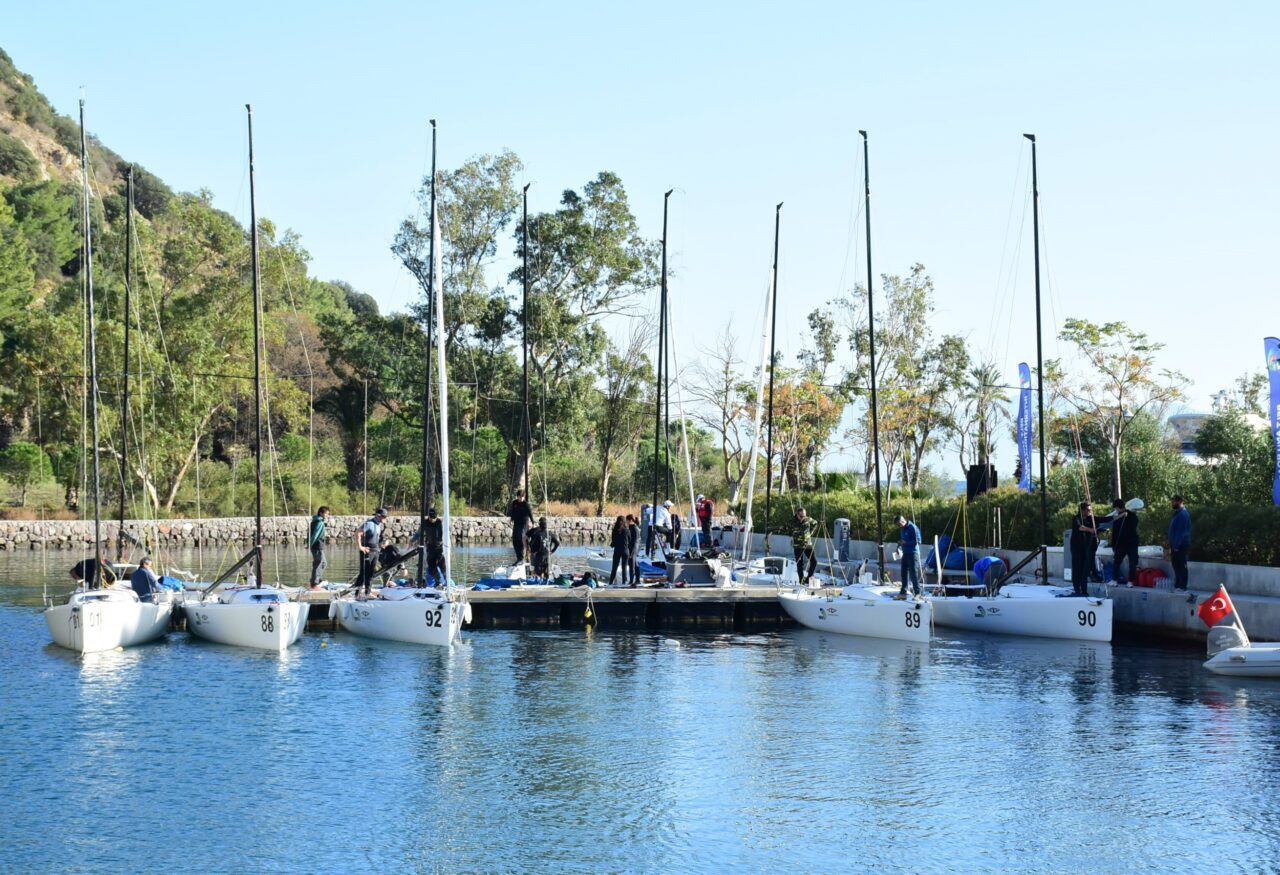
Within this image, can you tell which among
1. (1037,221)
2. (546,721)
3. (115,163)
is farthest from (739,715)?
(115,163)

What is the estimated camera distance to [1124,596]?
93.5ft

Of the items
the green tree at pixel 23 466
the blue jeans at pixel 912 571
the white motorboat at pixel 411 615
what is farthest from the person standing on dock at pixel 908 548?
the green tree at pixel 23 466

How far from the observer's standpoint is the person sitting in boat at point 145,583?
28062 millimetres

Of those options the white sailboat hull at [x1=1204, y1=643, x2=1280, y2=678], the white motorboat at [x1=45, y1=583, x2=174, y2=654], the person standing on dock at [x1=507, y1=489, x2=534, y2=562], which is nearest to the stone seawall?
the person standing on dock at [x1=507, y1=489, x2=534, y2=562]

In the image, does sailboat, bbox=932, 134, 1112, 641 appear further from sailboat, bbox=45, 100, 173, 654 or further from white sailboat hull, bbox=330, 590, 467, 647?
sailboat, bbox=45, 100, 173, 654

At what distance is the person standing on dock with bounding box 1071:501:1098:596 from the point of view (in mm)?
27938

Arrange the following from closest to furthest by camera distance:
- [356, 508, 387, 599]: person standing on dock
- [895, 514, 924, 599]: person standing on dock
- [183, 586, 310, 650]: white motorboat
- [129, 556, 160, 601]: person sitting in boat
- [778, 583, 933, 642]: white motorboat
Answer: [183, 586, 310, 650]: white motorboat
[129, 556, 160, 601]: person sitting in boat
[778, 583, 933, 642]: white motorboat
[356, 508, 387, 599]: person standing on dock
[895, 514, 924, 599]: person standing on dock

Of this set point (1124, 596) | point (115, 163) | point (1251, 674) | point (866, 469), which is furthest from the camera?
point (115, 163)

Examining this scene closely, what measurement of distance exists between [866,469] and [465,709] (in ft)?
147

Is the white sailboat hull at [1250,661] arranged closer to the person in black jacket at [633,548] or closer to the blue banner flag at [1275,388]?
the blue banner flag at [1275,388]

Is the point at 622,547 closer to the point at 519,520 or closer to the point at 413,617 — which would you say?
the point at 519,520

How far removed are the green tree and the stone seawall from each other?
388cm

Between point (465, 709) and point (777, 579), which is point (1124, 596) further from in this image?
point (465, 709)

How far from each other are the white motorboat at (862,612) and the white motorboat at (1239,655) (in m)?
6.05
